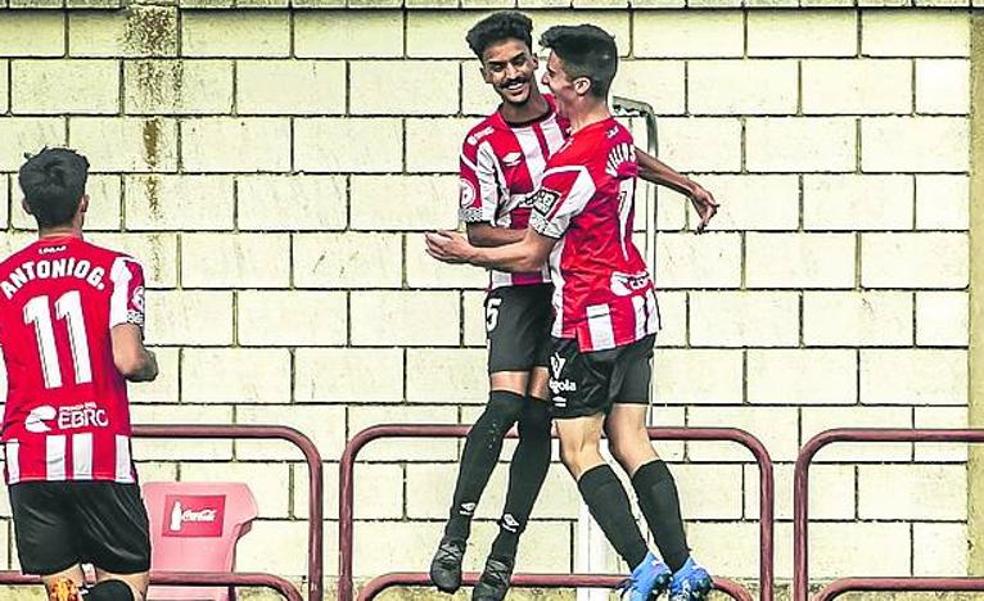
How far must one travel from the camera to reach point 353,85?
11.2 metres

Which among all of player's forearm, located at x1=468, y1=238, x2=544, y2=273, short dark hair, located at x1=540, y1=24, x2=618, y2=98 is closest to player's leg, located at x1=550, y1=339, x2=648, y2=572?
player's forearm, located at x1=468, y1=238, x2=544, y2=273

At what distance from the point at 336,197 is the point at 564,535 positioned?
1669 millimetres

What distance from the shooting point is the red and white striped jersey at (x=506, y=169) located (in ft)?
28.5

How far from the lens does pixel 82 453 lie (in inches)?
320

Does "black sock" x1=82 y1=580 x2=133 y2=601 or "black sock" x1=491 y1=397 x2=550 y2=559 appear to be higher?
"black sock" x1=491 y1=397 x2=550 y2=559

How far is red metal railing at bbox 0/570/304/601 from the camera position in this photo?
9133 millimetres

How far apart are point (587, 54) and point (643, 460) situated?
1.28m

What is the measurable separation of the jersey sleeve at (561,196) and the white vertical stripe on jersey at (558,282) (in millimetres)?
69

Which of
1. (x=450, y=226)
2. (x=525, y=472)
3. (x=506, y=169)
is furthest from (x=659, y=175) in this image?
(x=450, y=226)

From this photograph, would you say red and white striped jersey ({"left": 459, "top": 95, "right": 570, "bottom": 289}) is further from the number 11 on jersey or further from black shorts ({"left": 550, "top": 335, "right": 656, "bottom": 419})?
the number 11 on jersey

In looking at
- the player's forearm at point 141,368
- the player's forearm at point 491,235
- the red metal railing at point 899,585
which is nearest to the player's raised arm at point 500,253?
the player's forearm at point 491,235

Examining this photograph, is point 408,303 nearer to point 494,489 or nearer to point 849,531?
point 494,489

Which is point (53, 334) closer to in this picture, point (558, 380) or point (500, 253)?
point (500, 253)

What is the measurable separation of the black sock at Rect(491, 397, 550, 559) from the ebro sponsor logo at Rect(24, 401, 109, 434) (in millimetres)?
1389
